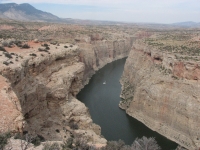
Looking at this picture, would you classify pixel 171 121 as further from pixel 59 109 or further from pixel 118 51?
pixel 118 51

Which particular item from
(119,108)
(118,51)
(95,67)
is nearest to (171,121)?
(119,108)

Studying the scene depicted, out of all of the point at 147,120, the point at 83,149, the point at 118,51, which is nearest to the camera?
the point at 83,149

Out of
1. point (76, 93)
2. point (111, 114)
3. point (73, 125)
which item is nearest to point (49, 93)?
point (73, 125)

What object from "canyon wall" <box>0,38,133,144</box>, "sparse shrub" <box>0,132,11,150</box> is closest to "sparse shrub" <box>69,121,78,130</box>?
"canyon wall" <box>0,38,133,144</box>

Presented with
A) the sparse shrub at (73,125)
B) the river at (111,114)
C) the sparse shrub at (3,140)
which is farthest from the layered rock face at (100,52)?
the sparse shrub at (3,140)

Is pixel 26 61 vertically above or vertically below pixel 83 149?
above

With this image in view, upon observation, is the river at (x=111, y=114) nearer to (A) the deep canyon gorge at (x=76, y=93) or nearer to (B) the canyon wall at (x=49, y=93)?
(A) the deep canyon gorge at (x=76, y=93)

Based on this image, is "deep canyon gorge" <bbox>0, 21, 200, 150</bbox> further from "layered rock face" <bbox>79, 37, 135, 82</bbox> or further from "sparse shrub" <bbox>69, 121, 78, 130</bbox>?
"layered rock face" <bbox>79, 37, 135, 82</bbox>
